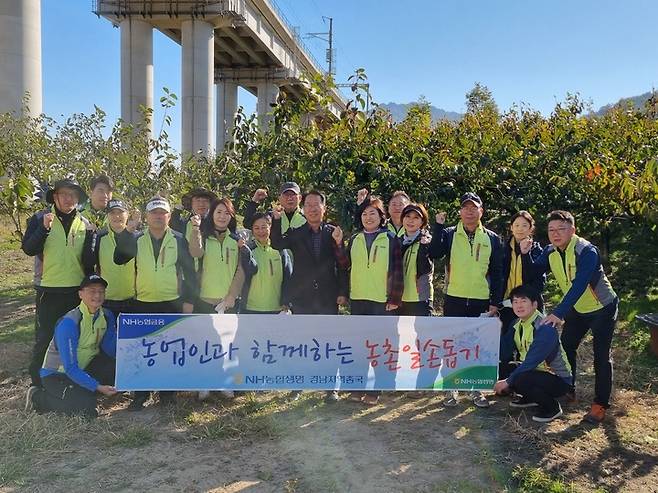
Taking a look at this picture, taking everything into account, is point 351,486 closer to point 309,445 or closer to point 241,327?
point 309,445

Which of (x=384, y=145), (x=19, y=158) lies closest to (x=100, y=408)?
(x=19, y=158)

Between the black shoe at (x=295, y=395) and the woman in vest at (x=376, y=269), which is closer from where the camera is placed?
the woman in vest at (x=376, y=269)

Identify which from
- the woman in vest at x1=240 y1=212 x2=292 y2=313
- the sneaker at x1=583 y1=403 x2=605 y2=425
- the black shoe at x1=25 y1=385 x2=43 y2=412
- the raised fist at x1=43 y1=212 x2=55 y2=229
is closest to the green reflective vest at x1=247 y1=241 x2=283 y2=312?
the woman in vest at x1=240 y1=212 x2=292 y2=313

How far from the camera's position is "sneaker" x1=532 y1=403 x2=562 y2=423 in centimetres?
448

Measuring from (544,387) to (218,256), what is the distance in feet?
9.45

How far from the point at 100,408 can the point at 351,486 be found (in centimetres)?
235

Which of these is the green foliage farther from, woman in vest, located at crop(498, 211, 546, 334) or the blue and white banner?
the blue and white banner

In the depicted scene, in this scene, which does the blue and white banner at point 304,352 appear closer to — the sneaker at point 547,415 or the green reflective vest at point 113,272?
the sneaker at point 547,415

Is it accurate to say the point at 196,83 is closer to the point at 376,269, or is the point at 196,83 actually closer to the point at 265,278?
the point at 265,278

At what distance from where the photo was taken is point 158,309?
4.69m

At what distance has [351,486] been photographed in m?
3.49

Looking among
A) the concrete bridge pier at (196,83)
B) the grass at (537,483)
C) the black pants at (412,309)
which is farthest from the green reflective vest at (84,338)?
the concrete bridge pier at (196,83)

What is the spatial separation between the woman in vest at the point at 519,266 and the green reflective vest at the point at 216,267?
243 centimetres

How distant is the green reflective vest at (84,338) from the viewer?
14.6ft
